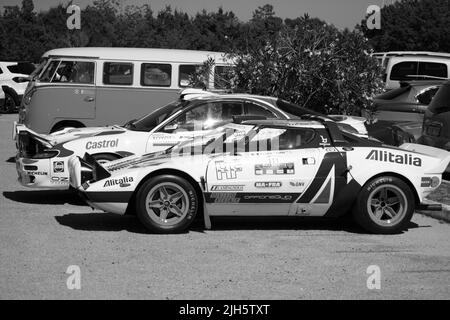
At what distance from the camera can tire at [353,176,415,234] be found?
8344 millimetres

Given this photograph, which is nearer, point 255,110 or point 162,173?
point 162,173

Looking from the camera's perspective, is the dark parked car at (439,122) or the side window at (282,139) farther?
the dark parked car at (439,122)

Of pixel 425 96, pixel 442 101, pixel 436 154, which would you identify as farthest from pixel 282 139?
pixel 425 96

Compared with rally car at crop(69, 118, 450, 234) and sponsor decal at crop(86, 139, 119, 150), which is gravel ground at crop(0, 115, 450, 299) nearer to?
rally car at crop(69, 118, 450, 234)

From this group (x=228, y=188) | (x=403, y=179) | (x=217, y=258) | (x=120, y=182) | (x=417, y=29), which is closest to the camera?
(x=217, y=258)

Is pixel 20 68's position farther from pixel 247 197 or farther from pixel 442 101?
pixel 247 197

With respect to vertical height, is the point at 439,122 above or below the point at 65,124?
above

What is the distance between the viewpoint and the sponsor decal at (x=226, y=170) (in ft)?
26.8

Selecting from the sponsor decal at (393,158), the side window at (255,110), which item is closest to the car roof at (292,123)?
the sponsor decal at (393,158)

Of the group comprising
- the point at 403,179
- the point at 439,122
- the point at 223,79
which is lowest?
the point at 403,179

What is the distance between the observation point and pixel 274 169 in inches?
324

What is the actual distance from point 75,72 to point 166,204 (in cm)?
793

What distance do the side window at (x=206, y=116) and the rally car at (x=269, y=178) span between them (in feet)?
5.02

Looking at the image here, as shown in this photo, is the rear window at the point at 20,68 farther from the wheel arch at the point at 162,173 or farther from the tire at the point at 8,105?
the wheel arch at the point at 162,173
